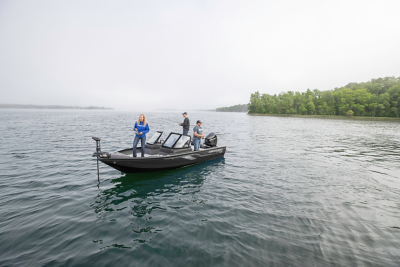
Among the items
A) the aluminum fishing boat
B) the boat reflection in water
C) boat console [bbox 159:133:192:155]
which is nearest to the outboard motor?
the aluminum fishing boat

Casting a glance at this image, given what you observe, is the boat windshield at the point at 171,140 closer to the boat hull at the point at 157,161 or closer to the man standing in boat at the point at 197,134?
the boat hull at the point at 157,161

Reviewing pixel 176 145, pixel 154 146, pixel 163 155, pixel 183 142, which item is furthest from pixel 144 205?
pixel 154 146

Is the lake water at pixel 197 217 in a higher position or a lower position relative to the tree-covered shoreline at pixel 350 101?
lower

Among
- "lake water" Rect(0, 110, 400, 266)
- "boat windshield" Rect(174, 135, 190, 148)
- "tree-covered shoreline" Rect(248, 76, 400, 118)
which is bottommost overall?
"lake water" Rect(0, 110, 400, 266)

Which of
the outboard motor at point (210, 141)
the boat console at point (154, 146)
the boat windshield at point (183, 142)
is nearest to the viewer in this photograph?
the boat windshield at point (183, 142)

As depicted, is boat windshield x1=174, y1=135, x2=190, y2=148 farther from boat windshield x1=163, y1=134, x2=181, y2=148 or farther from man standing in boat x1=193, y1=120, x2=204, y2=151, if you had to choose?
man standing in boat x1=193, y1=120, x2=204, y2=151

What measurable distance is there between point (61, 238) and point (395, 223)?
10.5 m

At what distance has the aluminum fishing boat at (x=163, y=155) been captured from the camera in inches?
354

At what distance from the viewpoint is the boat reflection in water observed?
17.7 feet

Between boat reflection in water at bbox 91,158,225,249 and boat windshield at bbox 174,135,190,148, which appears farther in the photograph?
boat windshield at bbox 174,135,190,148

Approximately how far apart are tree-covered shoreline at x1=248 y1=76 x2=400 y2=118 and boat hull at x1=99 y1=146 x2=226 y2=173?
10606 cm

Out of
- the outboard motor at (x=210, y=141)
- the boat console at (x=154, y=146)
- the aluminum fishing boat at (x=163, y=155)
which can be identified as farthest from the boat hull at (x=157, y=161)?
the boat console at (x=154, y=146)

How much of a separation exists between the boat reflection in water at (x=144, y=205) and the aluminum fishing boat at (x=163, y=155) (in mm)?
617

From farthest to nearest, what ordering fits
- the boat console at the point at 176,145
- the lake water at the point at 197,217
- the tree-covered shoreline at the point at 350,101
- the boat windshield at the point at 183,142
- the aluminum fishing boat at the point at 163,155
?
the tree-covered shoreline at the point at 350,101 < the boat windshield at the point at 183,142 < the boat console at the point at 176,145 < the aluminum fishing boat at the point at 163,155 < the lake water at the point at 197,217
